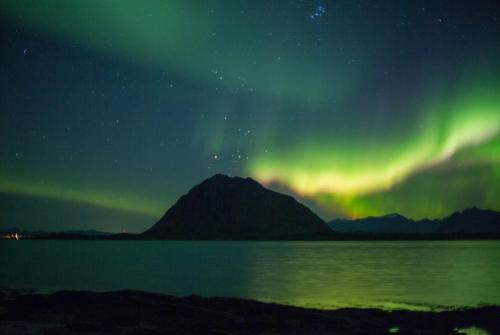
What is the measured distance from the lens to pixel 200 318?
Answer: 74.9ft

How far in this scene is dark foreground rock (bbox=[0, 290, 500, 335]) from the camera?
2052cm

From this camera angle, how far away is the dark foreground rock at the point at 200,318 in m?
20.5

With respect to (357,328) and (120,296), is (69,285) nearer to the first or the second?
(120,296)

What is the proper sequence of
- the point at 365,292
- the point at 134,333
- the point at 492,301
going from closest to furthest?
the point at 134,333 → the point at 492,301 → the point at 365,292

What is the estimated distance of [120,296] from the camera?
27.7 m

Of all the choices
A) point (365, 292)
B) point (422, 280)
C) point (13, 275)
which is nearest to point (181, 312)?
point (365, 292)

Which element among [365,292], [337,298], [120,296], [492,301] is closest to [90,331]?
[120,296]

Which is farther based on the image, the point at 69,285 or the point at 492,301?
the point at 69,285

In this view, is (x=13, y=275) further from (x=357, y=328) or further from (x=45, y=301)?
(x=357, y=328)

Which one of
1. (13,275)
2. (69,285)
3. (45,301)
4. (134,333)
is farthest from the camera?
(13,275)

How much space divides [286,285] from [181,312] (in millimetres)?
24895

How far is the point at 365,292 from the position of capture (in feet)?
136

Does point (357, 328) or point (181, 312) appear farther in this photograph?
point (181, 312)

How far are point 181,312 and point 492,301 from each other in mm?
25186
